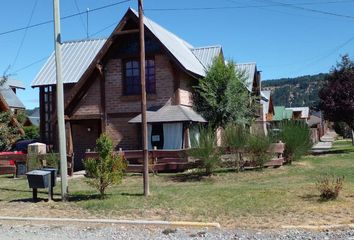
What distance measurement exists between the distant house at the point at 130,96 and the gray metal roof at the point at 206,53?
233cm

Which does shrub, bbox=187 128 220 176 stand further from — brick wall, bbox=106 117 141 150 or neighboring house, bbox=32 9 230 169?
brick wall, bbox=106 117 141 150

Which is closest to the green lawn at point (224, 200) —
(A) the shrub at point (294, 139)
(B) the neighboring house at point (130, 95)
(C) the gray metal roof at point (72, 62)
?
(A) the shrub at point (294, 139)

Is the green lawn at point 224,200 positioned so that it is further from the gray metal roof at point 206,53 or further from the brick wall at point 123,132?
the gray metal roof at point 206,53

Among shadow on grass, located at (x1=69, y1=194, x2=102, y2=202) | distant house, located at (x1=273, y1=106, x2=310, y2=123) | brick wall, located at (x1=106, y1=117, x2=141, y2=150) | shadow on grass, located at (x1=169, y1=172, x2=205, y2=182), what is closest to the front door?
brick wall, located at (x1=106, y1=117, x2=141, y2=150)

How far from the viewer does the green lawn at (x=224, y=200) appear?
1054cm

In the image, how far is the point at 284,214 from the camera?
417 inches

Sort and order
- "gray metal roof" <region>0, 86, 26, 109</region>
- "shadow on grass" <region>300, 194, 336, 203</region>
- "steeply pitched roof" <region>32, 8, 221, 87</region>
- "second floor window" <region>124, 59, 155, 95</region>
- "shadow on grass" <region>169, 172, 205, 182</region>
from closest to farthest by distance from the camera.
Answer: "shadow on grass" <region>300, 194, 336, 203</region>, "shadow on grass" <region>169, 172, 205, 182</region>, "second floor window" <region>124, 59, 155, 95</region>, "steeply pitched roof" <region>32, 8, 221, 87</region>, "gray metal roof" <region>0, 86, 26, 109</region>

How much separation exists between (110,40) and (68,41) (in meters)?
7.79

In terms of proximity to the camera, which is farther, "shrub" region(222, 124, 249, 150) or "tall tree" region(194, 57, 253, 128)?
"tall tree" region(194, 57, 253, 128)

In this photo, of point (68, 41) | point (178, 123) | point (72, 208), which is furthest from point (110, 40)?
point (72, 208)

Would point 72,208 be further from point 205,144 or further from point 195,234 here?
point 205,144

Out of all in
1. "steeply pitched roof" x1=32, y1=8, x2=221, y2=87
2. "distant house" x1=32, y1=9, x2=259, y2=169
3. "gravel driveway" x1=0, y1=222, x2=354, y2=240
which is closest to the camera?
"gravel driveway" x1=0, y1=222, x2=354, y2=240

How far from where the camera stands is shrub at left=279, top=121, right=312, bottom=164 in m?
19.1

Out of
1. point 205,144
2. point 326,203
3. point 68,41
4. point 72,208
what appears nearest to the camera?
point 326,203
